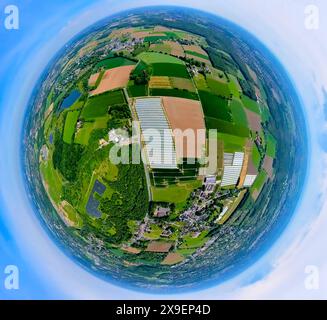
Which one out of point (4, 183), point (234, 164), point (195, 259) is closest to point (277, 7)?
point (234, 164)

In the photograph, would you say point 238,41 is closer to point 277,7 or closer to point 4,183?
point 277,7

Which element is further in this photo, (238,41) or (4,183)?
(4,183)

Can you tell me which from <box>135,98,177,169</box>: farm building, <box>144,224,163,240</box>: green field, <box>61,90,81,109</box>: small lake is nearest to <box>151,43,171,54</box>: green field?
<box>135,98,177,169</box>: farm building

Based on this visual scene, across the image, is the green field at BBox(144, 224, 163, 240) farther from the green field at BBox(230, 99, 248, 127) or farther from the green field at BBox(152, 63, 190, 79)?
the green field at BBox(152, 63, 190, 79)

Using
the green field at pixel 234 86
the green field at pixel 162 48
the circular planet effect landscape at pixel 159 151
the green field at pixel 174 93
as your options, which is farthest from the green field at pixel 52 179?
the green field at pixel 234 86

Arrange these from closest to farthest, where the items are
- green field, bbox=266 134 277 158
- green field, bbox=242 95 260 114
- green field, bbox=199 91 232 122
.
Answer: green field, bbox=199 91 232 122 → green field, bbox=242 95 260 114 → green field, bbox=266 134 277 158

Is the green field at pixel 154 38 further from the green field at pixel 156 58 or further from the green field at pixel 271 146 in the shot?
the green field at pixel 271 146

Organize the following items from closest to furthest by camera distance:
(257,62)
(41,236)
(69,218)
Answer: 1. (69,218)
2. (257,62)
3. (41,236)
